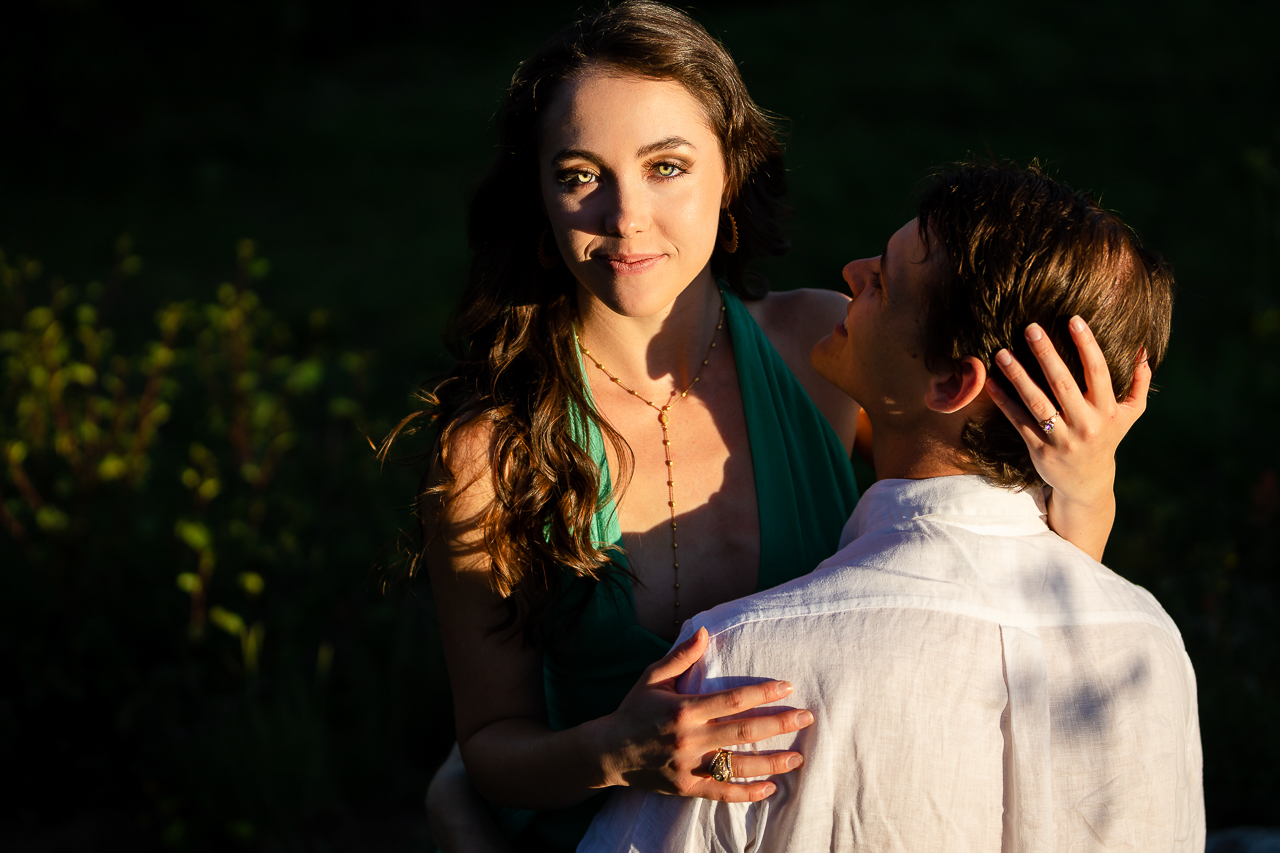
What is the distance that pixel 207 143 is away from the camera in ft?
33.0

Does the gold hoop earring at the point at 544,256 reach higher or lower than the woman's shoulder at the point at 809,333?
higher

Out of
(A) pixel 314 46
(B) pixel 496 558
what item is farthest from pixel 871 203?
(A) pixel 314 46

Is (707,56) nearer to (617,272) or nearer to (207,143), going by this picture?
(617,272)

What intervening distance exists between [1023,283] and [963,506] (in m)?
0.36

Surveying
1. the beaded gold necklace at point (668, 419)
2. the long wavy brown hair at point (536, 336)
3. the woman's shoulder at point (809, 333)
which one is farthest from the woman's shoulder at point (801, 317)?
the long wavy brown hair at point (536, 336)

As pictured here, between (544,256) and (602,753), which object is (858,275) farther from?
(602,753)

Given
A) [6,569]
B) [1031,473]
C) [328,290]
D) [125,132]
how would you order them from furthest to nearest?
[125,132] < [328,290] < [6,569] < [1031,473]

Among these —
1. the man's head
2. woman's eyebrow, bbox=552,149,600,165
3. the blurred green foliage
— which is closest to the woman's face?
woman's eyebrow, bbox=552,149,600,165

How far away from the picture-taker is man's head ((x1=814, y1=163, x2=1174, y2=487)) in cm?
155

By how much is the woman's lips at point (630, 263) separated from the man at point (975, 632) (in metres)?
0.47

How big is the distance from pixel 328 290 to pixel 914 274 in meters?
5.75

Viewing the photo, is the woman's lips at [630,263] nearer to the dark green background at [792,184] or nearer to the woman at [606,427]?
the woman at [606,427]

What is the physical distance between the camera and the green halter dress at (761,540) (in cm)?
205

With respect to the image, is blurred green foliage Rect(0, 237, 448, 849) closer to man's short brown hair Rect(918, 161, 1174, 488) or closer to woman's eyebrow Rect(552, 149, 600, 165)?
woman's eyebrow Rect(552, 149, 600, 165)
